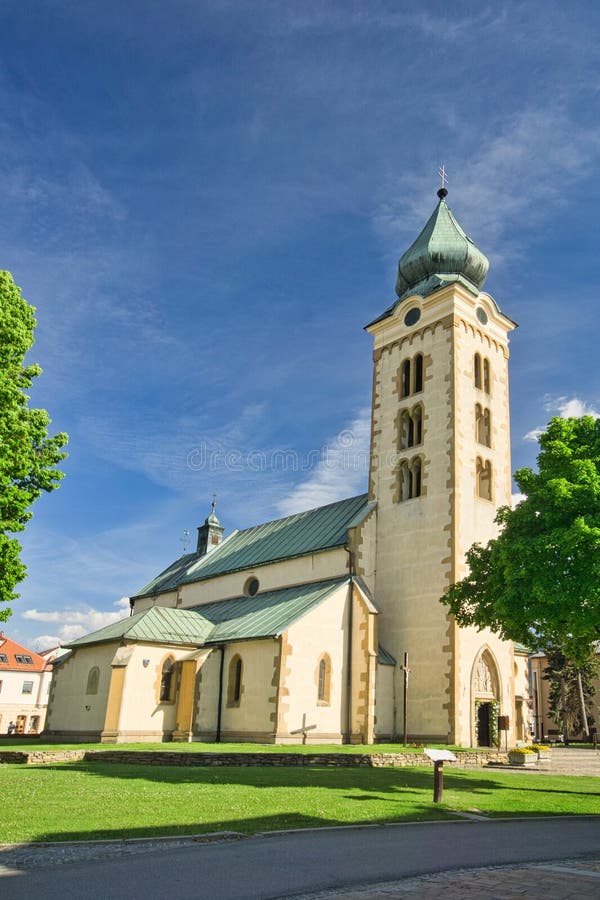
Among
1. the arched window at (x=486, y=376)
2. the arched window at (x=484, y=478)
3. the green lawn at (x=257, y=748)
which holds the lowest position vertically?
the green lawn at (x=257, y=748)

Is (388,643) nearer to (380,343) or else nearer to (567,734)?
(380,343)

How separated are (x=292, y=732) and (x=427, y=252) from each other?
27201mm

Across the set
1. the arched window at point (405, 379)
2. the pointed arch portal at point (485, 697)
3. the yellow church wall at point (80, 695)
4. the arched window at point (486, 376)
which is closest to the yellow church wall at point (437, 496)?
the arched window at point (405, 379)

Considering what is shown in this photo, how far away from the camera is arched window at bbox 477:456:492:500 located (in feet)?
124

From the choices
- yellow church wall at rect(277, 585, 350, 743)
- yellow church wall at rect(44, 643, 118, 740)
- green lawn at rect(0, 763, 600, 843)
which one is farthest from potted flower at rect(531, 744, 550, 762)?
yellow church wall at rect(44, 643, 118, 740)

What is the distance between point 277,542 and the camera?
44188 millimetres

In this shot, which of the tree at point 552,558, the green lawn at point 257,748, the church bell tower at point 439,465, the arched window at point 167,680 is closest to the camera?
the tree at point 552,558

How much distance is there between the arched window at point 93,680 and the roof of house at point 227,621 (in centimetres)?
144

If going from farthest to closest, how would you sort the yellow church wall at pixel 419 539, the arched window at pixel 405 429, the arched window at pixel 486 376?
the arched window at pixel 486 376 < the arched window at pixel 405 429 < the yellow church wall at pixel 419 539

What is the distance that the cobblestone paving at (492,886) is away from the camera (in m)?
7.82

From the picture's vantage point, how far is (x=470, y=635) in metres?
33.7

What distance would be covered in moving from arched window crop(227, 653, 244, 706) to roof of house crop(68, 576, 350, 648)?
119 cm

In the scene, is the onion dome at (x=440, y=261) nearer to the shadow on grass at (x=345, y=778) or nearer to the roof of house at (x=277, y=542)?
the roof of house at (x=277, y=542)

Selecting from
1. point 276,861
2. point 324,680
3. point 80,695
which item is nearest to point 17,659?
point 80,695
